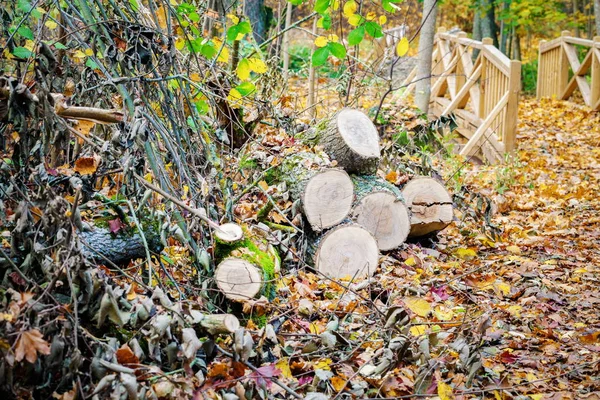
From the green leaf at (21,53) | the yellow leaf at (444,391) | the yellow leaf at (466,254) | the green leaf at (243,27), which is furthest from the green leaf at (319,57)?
the yellow leaf at (466,254)

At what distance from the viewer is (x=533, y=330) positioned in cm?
373

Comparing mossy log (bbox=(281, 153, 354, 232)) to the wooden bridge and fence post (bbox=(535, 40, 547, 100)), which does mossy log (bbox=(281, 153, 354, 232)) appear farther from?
fence post (bbox=(535, 40, 547, 100))

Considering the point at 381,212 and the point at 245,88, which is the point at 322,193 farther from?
the point at 245,88

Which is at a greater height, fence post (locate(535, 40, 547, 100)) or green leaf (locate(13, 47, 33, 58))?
green leaf (locate(13, 47, 33, 58))

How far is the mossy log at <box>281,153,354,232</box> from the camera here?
4.44 m

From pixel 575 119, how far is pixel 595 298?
7156mm

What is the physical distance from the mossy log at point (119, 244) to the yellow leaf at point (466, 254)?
2.74 metres

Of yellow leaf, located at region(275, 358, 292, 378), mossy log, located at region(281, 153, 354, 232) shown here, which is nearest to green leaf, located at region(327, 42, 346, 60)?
mossy log, located at region(281, 153, 354, 232)

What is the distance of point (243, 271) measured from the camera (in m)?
3.42

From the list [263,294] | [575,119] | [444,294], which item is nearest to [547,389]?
[444,294]

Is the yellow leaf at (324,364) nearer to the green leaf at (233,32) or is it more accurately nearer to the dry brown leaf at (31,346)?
the dry brown leaf at (31,346)

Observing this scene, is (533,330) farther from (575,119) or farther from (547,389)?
(575,119)

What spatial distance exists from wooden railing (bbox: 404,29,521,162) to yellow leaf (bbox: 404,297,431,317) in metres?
3.23

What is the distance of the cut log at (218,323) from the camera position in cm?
270
